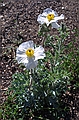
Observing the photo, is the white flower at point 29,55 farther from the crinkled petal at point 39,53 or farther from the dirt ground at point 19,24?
the dirt ground at point 19,24

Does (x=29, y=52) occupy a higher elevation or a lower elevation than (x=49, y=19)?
lower

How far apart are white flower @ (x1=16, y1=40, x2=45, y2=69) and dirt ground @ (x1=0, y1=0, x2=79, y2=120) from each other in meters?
0.90

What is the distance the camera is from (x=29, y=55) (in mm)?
2998

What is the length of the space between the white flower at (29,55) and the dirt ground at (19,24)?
904 mm

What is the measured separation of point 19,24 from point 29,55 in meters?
1.74

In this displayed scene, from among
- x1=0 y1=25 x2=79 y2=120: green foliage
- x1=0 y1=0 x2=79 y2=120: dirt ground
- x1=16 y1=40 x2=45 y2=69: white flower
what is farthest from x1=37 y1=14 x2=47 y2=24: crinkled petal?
x1=0 y1=0 x2=79 y2=120: dirt ground

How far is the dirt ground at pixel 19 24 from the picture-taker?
13.1ft

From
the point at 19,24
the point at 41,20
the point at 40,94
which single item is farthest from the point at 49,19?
the point at 19,24

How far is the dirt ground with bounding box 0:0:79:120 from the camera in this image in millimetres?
3996

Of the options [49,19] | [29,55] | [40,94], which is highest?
[49,19]

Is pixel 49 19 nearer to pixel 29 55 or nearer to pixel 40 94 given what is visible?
pixel 29 55

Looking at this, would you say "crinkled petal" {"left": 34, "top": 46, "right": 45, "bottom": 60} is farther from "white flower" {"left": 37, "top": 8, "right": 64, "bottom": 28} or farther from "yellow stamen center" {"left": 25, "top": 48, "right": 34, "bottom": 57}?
"white flower" {"left": 37, "top": 8, "right": 64, "bottom": 28}

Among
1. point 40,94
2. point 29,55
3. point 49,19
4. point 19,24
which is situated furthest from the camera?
point 19,24

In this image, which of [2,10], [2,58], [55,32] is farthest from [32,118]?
[2,10]
